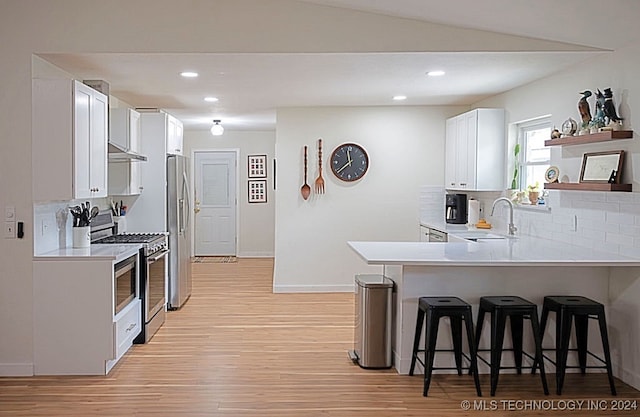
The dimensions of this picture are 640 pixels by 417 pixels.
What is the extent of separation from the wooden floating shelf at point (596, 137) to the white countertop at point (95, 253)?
11.2ft

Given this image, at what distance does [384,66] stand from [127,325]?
2827mm

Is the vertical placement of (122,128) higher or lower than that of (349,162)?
higher

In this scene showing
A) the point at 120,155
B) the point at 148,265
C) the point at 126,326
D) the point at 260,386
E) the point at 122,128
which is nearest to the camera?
the point at 260,386

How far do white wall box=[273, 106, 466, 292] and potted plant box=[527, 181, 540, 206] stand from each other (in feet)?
6.70

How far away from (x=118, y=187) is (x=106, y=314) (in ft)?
6.56

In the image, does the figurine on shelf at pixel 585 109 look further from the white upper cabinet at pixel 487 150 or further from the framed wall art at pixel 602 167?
the white upper cabinet at pixel 487 150

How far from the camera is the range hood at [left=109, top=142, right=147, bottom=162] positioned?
521 centimetres

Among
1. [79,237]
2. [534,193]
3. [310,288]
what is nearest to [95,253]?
[79,237]

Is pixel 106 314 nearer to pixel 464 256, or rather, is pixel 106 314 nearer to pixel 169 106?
pixel 464 256

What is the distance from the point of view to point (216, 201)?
11195mm

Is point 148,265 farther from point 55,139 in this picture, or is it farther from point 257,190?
point 257,190

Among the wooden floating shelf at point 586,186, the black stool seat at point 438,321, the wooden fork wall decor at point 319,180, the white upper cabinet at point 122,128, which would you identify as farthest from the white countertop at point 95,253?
the wooden floating shelf at point 586,186

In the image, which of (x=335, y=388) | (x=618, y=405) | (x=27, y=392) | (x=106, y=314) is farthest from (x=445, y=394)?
(x=27, y=392)

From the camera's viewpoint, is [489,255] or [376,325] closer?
[489,255]
